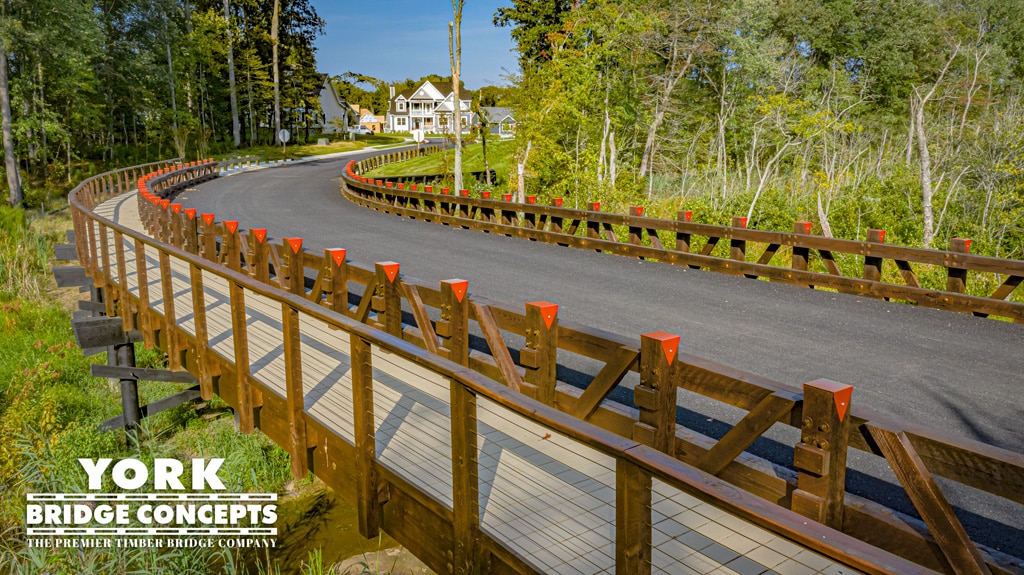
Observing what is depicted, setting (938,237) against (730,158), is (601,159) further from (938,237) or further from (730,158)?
(730,158)

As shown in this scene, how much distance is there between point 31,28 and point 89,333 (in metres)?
30.3

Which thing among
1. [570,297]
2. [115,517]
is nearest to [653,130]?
[570,297]

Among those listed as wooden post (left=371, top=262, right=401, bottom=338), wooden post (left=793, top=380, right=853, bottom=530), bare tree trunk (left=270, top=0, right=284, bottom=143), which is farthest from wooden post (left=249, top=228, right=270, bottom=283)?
bare tree trunk (left=270, top=0, right=284, bottom=143)

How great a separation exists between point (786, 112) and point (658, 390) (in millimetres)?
26245

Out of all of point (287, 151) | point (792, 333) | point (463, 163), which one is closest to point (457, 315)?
point (792, 333)

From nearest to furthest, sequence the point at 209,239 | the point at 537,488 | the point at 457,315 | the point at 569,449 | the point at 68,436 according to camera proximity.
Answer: the point at 569,449, the point at 537,488, the point at 457,315, the point at 68,436, the point at 209,239

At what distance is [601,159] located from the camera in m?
26.8

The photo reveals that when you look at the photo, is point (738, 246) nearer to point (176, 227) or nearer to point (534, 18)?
point (176, 227)

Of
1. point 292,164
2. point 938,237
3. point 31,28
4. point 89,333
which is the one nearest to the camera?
point 89,333

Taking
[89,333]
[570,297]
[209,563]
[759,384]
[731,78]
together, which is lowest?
[209,563]

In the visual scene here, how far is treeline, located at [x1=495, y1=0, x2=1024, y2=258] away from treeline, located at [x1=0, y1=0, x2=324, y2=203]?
70.8 ft

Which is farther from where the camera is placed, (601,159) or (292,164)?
(292,164)

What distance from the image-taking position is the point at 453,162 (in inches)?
1909

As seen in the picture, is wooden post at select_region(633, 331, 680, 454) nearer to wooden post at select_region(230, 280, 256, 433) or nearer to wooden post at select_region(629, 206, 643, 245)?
wooden post at select_region(230, 280, 256, 433)
